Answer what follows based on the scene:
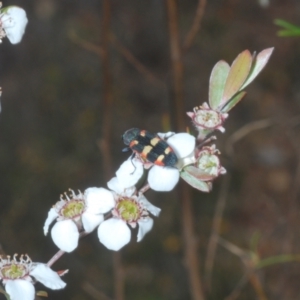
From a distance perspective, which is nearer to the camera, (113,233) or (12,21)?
(113,233)

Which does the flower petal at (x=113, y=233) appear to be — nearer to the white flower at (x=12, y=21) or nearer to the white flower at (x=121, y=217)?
the white flower at (x=121, y=217)

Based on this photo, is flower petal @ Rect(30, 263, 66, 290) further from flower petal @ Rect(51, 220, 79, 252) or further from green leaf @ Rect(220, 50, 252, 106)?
green leaf @ Rect(220, 50, 252, 106)

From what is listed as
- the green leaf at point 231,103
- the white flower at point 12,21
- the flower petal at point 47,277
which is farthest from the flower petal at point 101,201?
the white flower at point 12,21

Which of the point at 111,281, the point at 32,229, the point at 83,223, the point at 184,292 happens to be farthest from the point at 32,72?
the point at 83,223

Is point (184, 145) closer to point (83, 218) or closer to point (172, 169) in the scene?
point (172, 169)

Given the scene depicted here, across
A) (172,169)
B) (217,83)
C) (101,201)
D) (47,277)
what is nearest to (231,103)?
(217,83)
